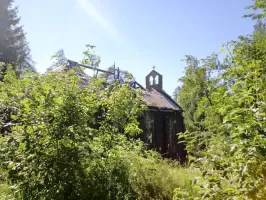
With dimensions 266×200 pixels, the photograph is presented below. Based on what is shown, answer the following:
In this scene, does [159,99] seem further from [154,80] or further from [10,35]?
[10,35]

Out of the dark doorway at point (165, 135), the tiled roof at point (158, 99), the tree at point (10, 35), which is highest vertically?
the tree at point (10, 35)

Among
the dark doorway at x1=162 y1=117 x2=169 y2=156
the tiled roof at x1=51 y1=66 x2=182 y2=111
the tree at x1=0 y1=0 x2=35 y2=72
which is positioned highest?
the tree at x1=0 y1=0 x2=35 y2=72

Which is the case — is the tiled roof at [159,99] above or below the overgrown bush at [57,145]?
above

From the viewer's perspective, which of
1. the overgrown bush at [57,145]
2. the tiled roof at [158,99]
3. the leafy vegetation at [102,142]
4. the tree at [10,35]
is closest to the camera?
the leafy vegetation at [102,142]

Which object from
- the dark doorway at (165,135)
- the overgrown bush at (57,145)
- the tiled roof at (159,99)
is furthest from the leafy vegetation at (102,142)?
the tiled roof at (159,99)

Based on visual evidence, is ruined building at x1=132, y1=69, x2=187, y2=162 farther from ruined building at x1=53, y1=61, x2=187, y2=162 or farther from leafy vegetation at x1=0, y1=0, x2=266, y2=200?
leafy vegetation at x1=0, y1=0, x2=266, y2=200

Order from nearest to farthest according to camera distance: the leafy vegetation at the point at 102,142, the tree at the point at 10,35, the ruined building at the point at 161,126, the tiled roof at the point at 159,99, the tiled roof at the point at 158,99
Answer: the leafy vegetation at the point at 102,142, the ruined building at the point at 161,126, the tiled roof at the point at 158,99, the tiled roof at the point at 159,99, the tree at the point at 10,35

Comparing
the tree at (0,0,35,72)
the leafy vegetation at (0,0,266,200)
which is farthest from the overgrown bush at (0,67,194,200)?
the tree at (0,0,35,72)

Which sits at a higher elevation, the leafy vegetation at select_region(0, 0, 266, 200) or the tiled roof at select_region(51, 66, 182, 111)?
the tiled roof at select_region(51, 66, 182, 111)

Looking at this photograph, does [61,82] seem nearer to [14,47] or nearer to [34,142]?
[34,142]

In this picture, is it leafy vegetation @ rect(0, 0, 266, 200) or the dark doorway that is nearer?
leafy vegetation @ rect(0, 0, 266, 200)

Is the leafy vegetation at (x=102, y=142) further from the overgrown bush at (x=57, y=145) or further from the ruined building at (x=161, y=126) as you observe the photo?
the ruined building at (x=161, y=126)

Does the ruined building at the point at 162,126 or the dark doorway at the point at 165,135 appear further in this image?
the dark doorway at the point at 165,135

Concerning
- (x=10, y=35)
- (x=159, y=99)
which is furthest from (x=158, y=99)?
(x=10, y=35)
